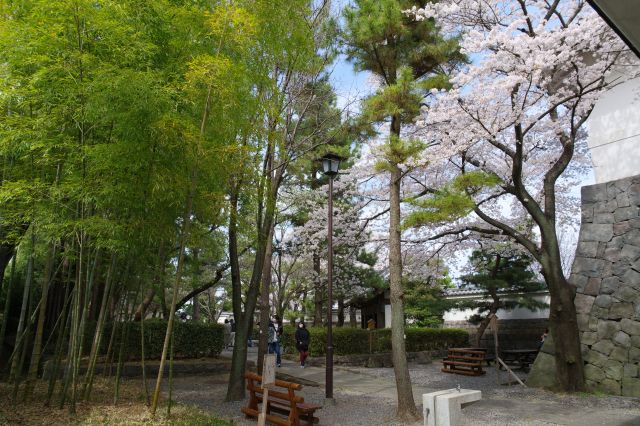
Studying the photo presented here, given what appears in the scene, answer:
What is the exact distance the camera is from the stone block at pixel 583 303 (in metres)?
8.17

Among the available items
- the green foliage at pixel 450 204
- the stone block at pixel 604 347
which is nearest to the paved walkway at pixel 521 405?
the stone block at pixel 604 347

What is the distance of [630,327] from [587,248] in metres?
1.68

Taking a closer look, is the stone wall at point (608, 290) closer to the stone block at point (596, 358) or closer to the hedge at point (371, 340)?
the stone block at point (596, 358)

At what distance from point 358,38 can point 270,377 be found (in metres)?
5.55

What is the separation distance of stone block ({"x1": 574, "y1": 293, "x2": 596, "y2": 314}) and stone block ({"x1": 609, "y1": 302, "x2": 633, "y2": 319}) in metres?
0.38

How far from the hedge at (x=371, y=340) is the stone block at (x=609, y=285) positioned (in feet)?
21.5

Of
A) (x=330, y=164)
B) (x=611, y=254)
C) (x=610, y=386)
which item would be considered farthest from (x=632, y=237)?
(x=330, y=164)

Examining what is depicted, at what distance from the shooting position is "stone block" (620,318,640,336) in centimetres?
744

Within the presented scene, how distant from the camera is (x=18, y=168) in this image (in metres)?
5.45

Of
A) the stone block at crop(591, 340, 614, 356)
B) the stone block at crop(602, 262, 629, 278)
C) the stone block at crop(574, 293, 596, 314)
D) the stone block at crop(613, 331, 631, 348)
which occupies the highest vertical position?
the stone block at crop(602, 262, 629, 278)

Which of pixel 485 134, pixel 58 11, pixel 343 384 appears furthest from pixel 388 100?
pixel 343 384

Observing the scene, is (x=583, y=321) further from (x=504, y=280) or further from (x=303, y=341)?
(x=303, y=341)

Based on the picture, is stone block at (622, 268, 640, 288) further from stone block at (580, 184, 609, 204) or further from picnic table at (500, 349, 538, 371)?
picnic table at (500, 349, 538, 371)

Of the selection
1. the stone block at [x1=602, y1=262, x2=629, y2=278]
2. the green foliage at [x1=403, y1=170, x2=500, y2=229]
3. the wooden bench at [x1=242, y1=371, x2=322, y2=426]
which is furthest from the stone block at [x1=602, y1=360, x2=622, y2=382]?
the wooden bench at [x1=242, y1=371, x2=322, y2=426]
